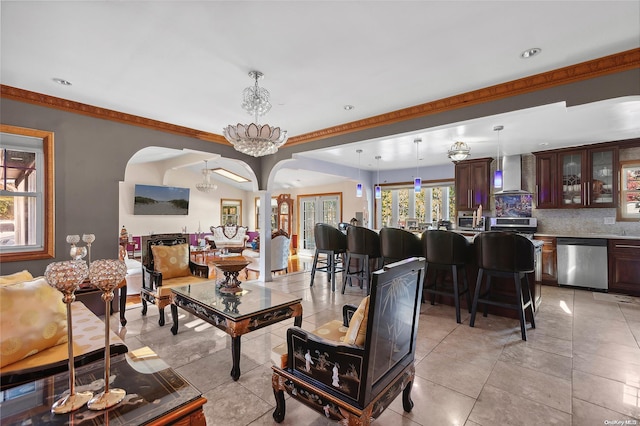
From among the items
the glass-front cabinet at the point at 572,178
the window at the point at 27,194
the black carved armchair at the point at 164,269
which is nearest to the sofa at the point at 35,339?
the black carved armchair at the point at 164,269

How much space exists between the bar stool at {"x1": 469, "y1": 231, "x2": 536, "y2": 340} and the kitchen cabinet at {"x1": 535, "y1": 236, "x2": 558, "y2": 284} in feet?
8.54

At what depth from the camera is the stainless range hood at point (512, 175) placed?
584 centimetres

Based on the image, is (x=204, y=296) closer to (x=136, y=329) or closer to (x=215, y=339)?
(x=215, y=339)

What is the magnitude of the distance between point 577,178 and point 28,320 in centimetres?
757

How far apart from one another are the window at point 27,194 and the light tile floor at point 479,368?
1240 millimetres

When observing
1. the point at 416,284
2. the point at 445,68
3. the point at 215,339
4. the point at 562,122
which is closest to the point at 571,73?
the point at 445,68

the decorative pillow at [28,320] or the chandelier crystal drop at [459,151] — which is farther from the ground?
the chandelier crystal drop at [459,151]

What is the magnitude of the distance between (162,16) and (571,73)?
3.36 m

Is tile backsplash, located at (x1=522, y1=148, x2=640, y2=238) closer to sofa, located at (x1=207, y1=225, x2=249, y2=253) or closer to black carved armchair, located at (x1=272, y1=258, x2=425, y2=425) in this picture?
black carved armchair, located at (x1=272, y1=258, x2=425, y2=425)

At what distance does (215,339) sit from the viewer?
2936 mm

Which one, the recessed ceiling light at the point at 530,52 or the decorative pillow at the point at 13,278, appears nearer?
the decorative pillow at the point at 13,278

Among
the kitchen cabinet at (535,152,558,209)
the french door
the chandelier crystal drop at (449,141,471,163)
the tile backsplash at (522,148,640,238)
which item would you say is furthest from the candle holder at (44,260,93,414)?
the french door

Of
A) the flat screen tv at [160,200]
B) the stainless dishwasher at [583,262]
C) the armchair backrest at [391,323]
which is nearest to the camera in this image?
the armchair backrest at [391,323]

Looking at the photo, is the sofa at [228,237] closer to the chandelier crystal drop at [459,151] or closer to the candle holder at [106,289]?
the chandelier crystal drop at [459,151]
